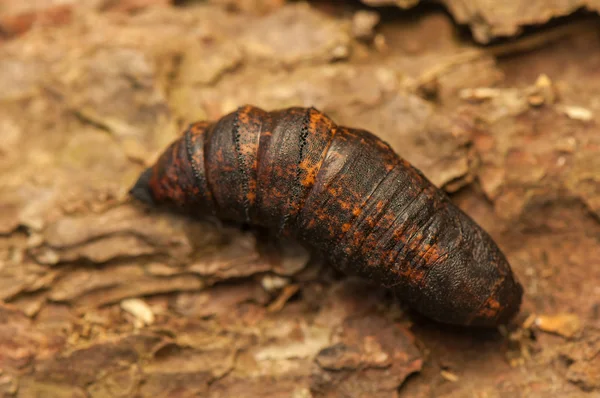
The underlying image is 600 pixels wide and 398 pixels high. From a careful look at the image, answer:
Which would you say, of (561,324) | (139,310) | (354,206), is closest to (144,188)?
(139,310)

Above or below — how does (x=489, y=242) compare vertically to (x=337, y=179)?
below

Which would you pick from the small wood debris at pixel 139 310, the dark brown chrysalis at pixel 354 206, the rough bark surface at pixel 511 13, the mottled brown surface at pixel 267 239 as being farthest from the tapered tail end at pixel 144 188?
the rough bark surface at pixel 511 13

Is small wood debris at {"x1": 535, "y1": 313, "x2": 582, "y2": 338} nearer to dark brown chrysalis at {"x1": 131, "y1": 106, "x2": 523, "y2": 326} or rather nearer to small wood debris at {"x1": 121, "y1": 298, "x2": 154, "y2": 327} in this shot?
dark brown chrysalis at {"x1": 131, "y1": 106, "x2": 523, "y2": 326}

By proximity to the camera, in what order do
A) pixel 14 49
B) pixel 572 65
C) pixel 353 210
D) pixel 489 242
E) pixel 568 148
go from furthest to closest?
pixel 14 49 < pixel 572 65 < pixel 568 148 < pixel 489 242 < pixel 353 210

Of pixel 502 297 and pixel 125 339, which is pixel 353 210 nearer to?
pixel 502 297

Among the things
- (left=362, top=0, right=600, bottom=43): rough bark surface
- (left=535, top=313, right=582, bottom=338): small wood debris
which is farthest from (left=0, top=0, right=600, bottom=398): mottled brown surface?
(left=362, top=0, right=600, bottom=43): rough bark surface

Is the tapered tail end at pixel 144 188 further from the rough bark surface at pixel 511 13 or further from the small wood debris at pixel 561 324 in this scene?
the small wood debris at pixel 561 324

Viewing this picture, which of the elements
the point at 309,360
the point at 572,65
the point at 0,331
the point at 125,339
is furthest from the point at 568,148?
the point at 0,331

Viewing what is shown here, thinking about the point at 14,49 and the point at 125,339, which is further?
the point at 14,49
